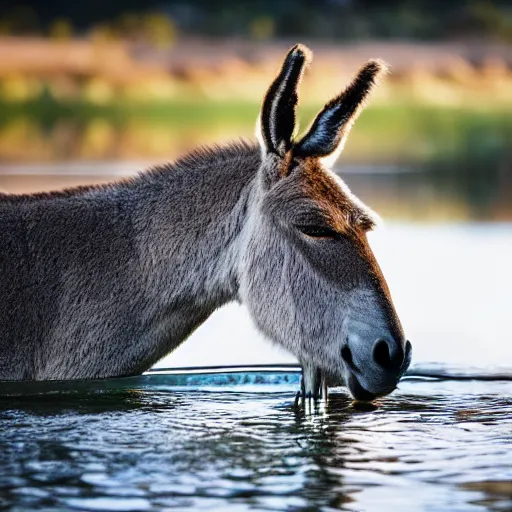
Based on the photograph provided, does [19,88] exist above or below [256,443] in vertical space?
above

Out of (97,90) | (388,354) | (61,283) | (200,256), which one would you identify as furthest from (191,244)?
(97,90)

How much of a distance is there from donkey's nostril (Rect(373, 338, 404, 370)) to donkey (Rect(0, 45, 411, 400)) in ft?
0.89

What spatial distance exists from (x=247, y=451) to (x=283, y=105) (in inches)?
68.4

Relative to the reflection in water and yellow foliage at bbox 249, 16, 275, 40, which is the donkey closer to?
the reflection in water

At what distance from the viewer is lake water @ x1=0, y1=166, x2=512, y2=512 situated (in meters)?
5.77

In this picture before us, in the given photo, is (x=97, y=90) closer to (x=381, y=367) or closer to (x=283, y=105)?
(x=283, y=105)

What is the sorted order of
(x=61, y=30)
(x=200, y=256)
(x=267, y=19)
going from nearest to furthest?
1. (x=200, y=256)
2. (x=61, y=30)
3. (x=267, y=19)

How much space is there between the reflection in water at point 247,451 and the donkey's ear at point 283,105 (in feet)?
4.59

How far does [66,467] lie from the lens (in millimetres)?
6098

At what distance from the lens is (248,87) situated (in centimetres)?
4103

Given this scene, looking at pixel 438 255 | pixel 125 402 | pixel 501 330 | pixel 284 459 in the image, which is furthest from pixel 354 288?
pixel 438 255

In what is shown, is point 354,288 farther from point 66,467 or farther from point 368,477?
point 66,467

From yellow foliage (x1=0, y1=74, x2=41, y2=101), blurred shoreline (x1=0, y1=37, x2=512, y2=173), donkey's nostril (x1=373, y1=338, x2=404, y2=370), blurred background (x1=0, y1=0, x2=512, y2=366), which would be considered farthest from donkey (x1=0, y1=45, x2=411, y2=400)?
yellow foliage (x1=0, y1=74, x2=41, y2=101)

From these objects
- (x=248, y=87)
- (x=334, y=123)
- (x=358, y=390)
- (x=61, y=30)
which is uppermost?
(x=61, y=30)
